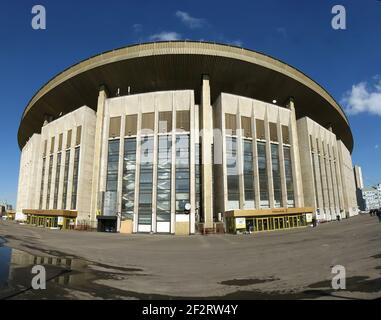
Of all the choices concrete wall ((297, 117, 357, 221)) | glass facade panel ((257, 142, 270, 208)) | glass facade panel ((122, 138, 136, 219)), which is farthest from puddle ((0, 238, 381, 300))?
concrete wall ((297, 117, 357, 221))

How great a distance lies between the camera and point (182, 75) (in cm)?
4466

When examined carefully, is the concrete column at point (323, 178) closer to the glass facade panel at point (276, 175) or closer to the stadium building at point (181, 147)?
the stadium building at point (181, 147)

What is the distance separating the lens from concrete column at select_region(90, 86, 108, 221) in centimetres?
4147

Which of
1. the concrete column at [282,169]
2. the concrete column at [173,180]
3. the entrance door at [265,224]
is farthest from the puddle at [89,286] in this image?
the concrete column at [282,169]

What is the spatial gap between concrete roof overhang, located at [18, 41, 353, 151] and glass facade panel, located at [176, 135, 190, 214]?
11877 mm

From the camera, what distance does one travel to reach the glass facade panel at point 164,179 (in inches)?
1544

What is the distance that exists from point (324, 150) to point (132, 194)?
4086 centimetres

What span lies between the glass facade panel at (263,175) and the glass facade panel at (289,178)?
446 cm

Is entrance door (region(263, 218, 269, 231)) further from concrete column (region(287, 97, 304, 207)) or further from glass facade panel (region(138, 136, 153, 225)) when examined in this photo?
glass facade panel (region(138, 136, 153, 225))

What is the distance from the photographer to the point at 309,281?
858 centimetres

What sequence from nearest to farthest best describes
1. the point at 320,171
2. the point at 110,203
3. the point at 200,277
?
the point at 200,277 → the point at 110,203 → the point at 320,171

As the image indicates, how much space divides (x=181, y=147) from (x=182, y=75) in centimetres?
1317

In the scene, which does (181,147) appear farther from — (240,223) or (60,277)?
(60,277)

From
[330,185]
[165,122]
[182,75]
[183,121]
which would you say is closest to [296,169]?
[330,185]
